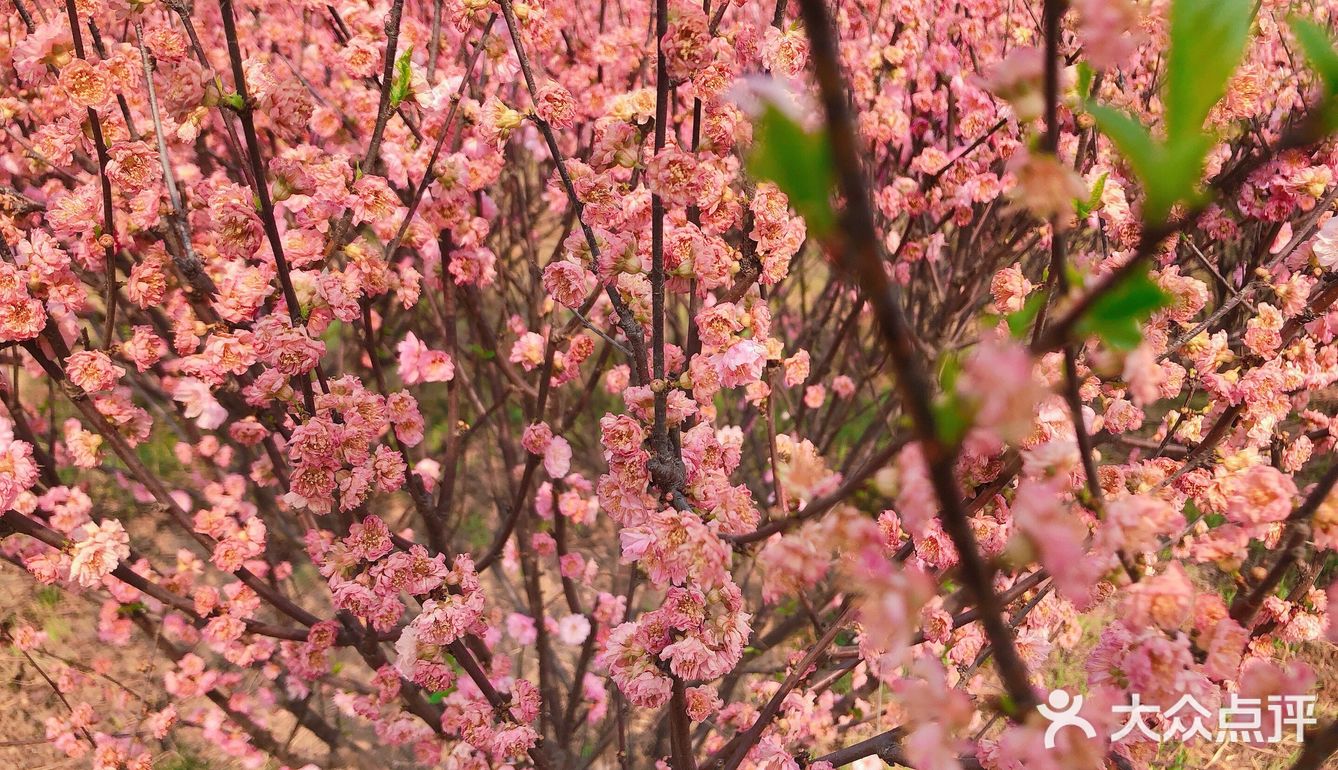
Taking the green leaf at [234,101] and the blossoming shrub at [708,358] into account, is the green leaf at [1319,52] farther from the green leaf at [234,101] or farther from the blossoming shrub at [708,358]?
the green leaf at [234,101]

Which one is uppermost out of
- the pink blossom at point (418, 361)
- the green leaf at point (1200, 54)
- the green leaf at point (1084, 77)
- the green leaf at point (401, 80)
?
the pink blossom at point (418, 361)

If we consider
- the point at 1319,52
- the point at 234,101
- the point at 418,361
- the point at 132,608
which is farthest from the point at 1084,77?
the point at 132,608

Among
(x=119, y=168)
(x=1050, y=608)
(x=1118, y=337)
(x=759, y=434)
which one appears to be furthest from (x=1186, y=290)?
(x=759, y=434)

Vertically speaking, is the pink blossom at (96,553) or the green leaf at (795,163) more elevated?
the pink blossom at (96,553)

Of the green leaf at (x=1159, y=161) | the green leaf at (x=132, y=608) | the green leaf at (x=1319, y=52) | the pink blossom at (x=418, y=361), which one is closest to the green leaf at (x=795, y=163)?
the green leaf at (x=1159, y=161)

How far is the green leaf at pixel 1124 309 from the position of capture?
382 millimetres

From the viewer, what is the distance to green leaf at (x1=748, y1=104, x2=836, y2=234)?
0.33 metres

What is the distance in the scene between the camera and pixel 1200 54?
1.14 feet

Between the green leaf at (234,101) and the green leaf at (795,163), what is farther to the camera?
the green leaf at (234,101)

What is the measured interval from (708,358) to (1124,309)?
2.90 ft

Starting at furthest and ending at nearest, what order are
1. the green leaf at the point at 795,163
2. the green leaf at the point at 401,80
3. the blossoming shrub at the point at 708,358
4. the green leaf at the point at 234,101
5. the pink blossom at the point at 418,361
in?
the pink blossom at the point at 418,361 < the green leaf at the point at 401,80 < the green leaf at the point at 234,101 < the blossoming shrub at the point at 708,358 < the green leaf at the point at 795,163

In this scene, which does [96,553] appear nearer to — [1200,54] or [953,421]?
[953,421]

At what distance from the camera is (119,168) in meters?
1.37

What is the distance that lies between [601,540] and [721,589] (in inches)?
103
